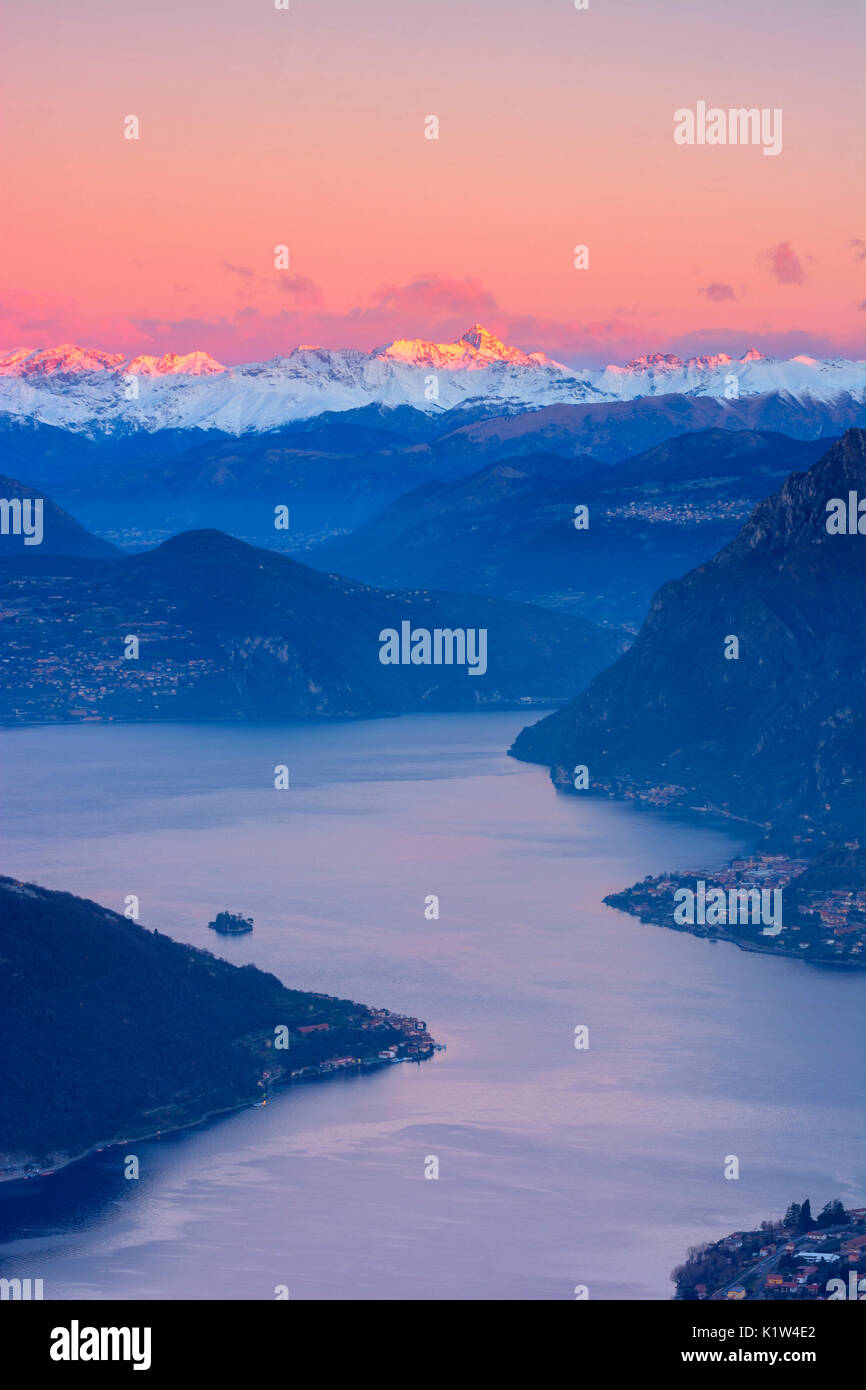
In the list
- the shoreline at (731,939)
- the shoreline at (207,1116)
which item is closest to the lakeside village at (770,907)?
the shoreline at (731,939)

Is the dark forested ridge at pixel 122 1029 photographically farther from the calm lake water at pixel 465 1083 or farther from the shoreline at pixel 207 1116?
the calm lake water at pixel 465 1083

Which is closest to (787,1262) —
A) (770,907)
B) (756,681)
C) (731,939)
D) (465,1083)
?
(465,1083)

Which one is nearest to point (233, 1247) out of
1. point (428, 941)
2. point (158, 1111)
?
point (158, 1111)

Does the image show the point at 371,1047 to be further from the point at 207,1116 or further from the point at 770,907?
the point at 770,907

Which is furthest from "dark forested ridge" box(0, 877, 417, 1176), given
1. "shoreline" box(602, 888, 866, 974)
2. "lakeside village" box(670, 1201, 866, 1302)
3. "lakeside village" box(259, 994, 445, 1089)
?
"shoreline" box(602, 888, 866, 974)

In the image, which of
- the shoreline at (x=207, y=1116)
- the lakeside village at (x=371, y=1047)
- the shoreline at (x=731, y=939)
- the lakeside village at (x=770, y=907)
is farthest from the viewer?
the lakeside village at (x=770, y=907)

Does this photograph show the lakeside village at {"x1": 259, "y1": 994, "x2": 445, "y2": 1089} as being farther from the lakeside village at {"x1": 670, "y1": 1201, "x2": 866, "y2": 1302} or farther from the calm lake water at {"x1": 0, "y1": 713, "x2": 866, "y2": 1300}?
the lakeside village at {"x1": 670, "y1": 1201, "x2": 866, "y2": 1302}
